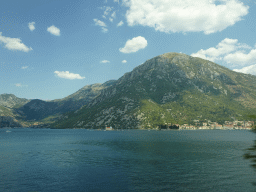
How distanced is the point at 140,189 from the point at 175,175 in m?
16.9

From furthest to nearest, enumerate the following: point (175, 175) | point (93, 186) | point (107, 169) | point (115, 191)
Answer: point (107, 169) < point (175, 175) < point (93, 186) < point (115, 191)

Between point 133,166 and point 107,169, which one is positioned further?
point 133,166

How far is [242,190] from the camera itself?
151ft

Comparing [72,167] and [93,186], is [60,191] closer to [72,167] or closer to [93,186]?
[93,186]

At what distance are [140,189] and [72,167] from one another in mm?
34895

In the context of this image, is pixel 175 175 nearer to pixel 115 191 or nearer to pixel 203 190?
pixel 203 190

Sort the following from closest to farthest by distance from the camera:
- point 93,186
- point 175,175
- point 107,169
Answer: point 93,186
point 175,175
point 107,169

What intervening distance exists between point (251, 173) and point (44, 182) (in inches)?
2522

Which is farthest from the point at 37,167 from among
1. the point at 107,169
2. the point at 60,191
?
the point at 60,191

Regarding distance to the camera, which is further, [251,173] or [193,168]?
[193,168]

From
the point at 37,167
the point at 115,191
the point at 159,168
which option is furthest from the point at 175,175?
the point at 37,167

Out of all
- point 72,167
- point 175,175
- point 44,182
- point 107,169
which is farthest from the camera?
point 72,167

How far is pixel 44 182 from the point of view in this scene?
174 feet

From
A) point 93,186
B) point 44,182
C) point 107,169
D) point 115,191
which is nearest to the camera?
point 115,191
